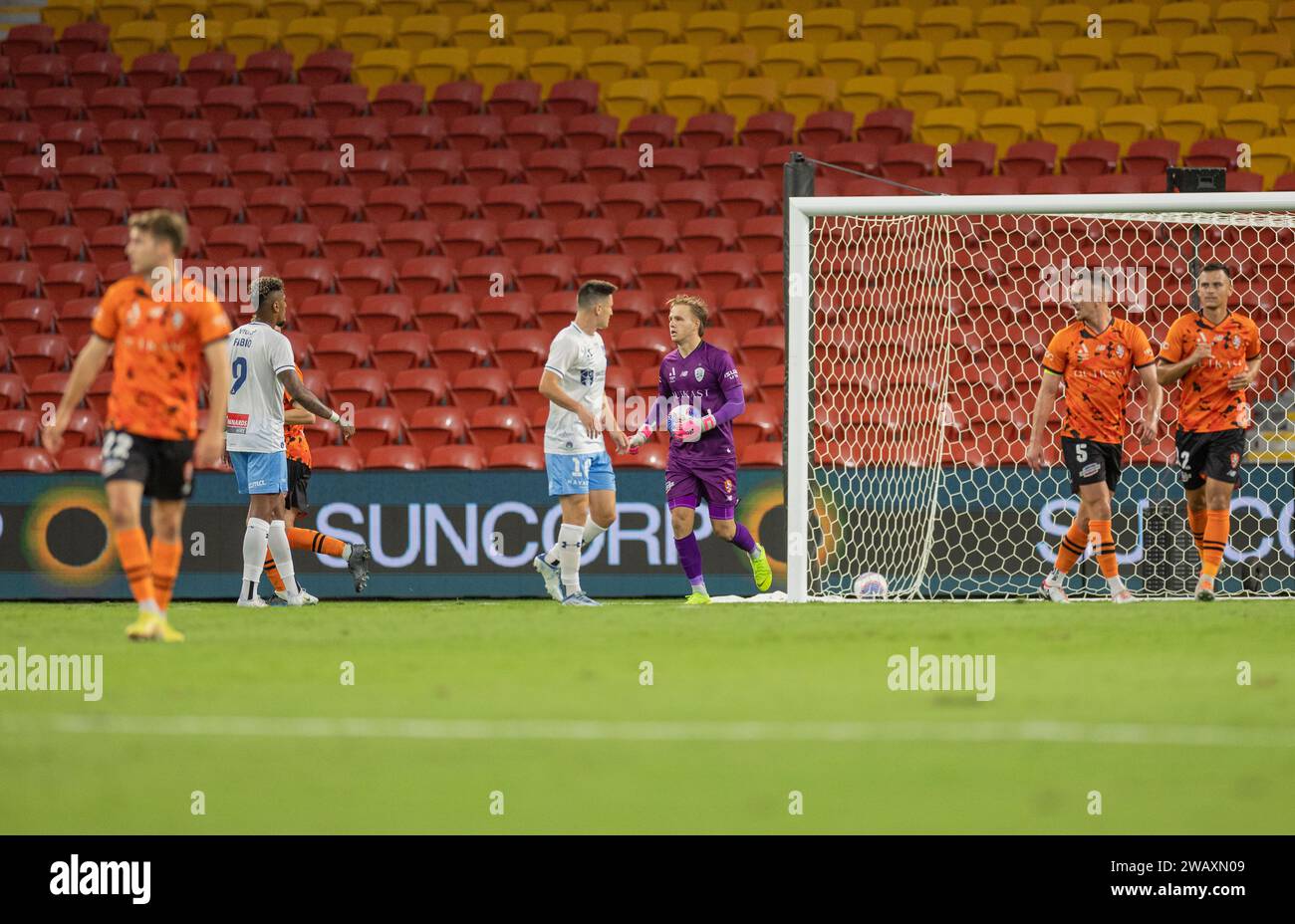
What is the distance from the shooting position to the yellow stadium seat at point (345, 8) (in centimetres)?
1945

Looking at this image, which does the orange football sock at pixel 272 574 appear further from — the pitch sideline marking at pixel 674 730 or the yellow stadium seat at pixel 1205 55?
the yellow stadium seat at pixel 1205 55

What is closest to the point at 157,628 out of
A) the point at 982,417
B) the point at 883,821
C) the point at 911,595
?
the point at 883,821

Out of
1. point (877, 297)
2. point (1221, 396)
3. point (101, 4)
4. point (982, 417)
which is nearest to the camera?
point (1221, 396)

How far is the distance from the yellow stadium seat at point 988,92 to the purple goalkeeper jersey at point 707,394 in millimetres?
7351

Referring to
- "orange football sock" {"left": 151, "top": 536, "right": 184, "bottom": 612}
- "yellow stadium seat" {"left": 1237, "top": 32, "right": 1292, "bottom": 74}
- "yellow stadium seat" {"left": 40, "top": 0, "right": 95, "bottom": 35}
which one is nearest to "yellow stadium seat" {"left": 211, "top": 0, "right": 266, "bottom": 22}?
"yellow stadium seat" {"left": 40, "top": 0, "right": 95, "bottom": 35}

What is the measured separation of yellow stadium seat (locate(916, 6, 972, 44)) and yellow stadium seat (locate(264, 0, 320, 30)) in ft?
23.8

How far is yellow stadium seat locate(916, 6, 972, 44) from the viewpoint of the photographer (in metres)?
17.8

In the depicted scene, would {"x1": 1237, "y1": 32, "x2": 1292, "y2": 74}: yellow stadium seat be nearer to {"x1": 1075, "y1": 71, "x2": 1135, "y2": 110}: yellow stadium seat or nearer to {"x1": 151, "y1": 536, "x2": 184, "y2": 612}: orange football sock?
{"x1": 1075, "y1": 71, "x2": 1135, "y2": 110}: yellow stadium seat

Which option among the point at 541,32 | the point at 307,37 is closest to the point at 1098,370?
the point at 541,32

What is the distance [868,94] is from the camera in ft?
55.5

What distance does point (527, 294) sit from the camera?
1462cm

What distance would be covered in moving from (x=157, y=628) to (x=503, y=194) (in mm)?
9610

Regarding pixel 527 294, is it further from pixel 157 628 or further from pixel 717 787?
pixel 717 787

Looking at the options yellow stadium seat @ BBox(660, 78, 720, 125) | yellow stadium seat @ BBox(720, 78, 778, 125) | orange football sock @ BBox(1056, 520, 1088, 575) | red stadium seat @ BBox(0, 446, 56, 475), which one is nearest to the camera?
orange football sock @ BBox(1056, 520, 1088, 575)
